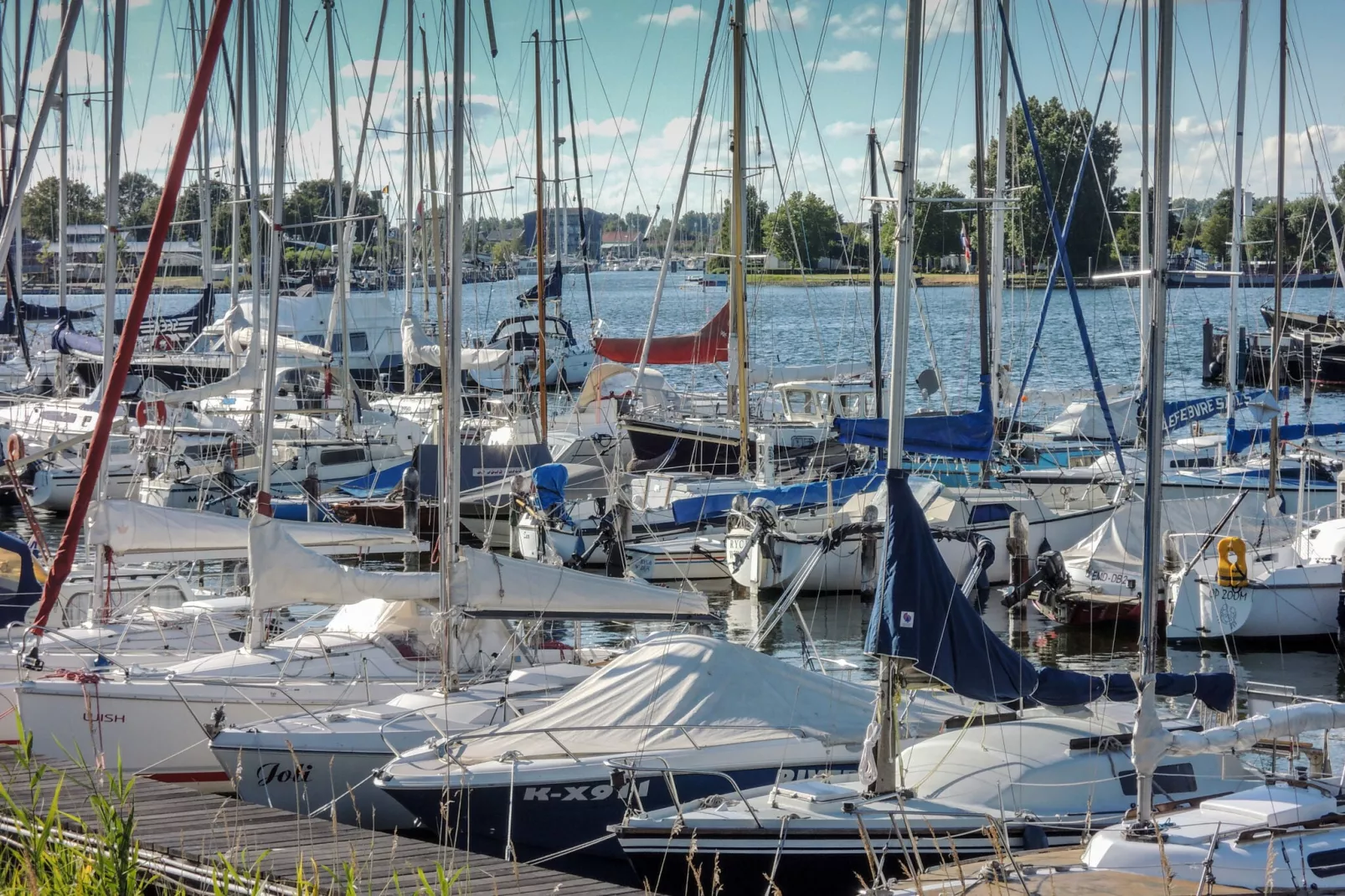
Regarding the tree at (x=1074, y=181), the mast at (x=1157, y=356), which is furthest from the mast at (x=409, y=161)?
the tree at (x=1074, y=181)

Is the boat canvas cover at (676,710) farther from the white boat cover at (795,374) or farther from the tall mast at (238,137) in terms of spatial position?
the white boat cover at (795,374)

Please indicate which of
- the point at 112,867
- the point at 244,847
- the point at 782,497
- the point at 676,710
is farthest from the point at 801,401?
the point at 112,867

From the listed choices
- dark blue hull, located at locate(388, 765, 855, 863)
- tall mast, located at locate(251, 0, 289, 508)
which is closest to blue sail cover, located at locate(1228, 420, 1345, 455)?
tall mast, located at locate(251, 0, 289, 508)

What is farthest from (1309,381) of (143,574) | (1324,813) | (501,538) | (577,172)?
(1324,813)

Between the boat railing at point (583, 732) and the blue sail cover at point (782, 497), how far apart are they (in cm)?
1425

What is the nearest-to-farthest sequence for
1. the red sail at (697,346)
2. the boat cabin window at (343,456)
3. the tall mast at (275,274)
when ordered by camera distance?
the tall mast at (275,274) → the boat cabin window at (343,456) → the red sail at (697,346)

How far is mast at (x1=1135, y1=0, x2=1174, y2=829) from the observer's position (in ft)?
33.9

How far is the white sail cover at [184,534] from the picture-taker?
18891 millimetres

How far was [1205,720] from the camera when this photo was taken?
14945mm

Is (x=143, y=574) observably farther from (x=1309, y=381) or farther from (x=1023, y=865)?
(x=1309, y=381)

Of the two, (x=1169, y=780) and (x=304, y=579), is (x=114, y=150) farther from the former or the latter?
(x=1169, y=780)

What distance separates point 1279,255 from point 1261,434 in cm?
457

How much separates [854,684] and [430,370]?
47078 mm

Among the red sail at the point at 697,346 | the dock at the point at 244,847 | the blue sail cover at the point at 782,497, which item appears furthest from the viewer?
the red sail at the point at 697,346
